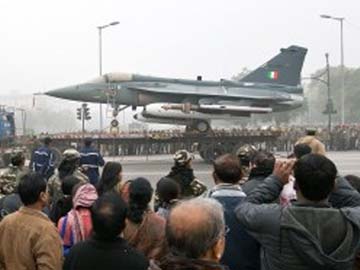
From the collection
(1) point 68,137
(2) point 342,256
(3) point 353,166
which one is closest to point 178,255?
(2) point 342,256

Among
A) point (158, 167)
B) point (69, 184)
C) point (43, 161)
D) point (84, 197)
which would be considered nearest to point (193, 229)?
point (84, 197)

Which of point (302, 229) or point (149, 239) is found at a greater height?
point (302, 229)

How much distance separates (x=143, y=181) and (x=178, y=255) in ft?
5.83

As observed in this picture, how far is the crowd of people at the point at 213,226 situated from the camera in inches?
105

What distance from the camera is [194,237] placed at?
2.56m

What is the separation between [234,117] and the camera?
26.7m

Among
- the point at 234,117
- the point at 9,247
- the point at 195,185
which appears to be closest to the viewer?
the point at 9,247

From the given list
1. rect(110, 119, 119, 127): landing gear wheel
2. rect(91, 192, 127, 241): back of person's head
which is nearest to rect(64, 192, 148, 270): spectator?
rect(91, 192, 127, 241): back of person's head

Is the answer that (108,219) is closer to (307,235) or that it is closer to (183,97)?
(307,235)

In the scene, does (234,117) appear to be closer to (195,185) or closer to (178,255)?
(195,185)

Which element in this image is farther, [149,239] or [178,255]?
[149,239]

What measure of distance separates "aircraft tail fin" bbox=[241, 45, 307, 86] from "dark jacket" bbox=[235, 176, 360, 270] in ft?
88.5

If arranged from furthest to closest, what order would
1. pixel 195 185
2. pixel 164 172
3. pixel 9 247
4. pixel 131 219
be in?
pixel 164 172
pixel 195 185
pixel 131 219
pixel 9 247

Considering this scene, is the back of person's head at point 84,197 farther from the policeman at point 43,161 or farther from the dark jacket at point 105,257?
the policeman at point 43,161
